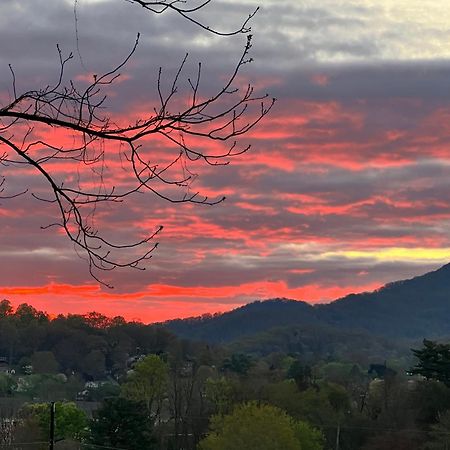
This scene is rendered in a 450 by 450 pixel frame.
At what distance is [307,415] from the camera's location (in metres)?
58.4

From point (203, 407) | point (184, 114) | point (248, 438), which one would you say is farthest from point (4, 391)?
point (184, 114)

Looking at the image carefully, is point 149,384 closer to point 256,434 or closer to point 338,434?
point 338,434

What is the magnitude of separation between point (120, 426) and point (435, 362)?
20.1m

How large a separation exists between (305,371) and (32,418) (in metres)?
26.0

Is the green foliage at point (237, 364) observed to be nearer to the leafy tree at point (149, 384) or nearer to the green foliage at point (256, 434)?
the leafy tree at point (149, 384)

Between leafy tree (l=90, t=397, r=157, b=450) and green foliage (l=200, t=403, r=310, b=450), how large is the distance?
321 cm

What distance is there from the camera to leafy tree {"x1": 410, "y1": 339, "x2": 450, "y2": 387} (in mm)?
58344

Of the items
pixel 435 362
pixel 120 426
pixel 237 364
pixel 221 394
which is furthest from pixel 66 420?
pixel 237 364

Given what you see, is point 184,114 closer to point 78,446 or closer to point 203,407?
point 78,446

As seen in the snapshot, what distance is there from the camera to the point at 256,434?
4647 cm

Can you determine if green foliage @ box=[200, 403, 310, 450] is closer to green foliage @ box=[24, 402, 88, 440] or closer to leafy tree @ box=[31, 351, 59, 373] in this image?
green foliage @ box=[24, 402, 88, 440]

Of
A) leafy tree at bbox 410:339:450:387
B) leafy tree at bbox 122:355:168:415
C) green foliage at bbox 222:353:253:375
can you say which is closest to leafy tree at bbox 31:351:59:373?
green foliage at bbox 222:353:253:375

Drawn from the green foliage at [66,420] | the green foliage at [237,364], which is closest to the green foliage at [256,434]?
the green foliage at [66,420]

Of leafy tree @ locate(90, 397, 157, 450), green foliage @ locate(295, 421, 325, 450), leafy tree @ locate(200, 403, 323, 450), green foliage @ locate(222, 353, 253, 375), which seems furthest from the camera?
green foliage @ locate(222, 353, 253, 375)
